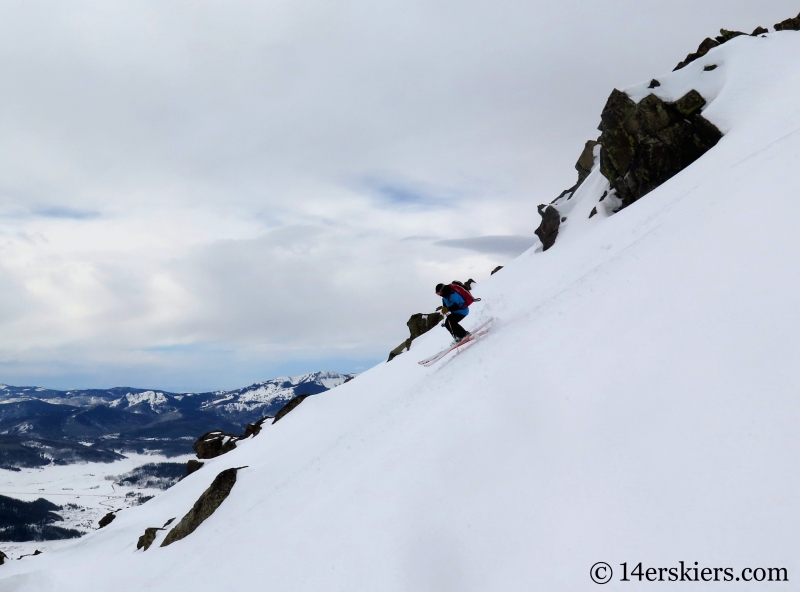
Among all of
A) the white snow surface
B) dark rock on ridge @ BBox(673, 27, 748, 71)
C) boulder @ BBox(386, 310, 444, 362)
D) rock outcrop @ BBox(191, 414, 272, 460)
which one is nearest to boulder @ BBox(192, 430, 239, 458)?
rock outcrop @ BBox(191, 414, 272, 460)

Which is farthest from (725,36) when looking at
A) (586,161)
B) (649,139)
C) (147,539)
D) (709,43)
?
(147,539)

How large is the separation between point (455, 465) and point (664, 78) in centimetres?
4152

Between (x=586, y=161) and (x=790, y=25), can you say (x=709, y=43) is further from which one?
(x=586, y=161)

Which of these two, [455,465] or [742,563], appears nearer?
[742,563]

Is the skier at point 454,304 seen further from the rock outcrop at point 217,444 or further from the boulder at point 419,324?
the rock outcrop at point 217,444

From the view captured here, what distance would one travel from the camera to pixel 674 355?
8.77 meters

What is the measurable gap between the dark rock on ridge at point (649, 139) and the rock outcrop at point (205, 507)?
37.6 meters

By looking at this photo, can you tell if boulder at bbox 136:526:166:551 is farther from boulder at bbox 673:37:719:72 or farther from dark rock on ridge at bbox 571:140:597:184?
dark rock on ridge at bbox 571:140:597:184

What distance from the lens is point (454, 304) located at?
19.9 metres

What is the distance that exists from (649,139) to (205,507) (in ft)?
135

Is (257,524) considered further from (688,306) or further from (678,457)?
(688,306)

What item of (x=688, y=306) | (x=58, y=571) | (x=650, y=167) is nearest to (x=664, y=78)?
(x=650, y=167)

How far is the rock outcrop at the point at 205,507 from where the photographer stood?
2291 centimetres

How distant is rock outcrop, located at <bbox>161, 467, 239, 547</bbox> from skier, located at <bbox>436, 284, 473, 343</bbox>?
1497 cm
